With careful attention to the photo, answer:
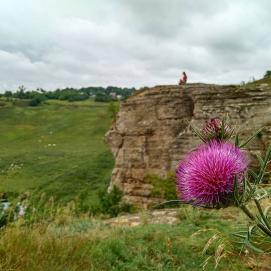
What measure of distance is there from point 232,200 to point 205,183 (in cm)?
15

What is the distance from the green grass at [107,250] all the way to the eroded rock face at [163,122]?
25.6ft

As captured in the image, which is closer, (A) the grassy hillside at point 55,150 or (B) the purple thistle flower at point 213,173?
(B) the purple thistle flower at point 213,173

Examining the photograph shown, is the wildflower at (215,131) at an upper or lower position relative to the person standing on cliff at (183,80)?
lower

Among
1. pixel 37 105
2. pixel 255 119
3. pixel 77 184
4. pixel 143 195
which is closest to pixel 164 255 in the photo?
pixel 255 119

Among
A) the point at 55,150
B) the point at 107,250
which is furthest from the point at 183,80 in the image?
the point at 55,150

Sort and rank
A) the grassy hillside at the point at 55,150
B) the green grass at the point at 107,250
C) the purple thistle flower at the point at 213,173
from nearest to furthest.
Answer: the purple thistle flower at the point at 213,173
the green grass at the point at 107,250
the grassy hillside at the point at 55,150

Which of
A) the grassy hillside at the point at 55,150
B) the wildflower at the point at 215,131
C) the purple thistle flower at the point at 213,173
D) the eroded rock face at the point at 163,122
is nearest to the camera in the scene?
the purple thistle flower at the point at 213,173

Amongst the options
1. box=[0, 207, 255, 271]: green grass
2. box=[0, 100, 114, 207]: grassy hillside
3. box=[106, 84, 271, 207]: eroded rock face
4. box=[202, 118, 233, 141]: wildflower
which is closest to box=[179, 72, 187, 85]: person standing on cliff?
box=[106, 84, 271, 207]: eroded rock face

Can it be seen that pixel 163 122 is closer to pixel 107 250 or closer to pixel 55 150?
pixel 107 250

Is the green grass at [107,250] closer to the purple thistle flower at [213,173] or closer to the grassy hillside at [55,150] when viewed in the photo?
the purple thistle flower at [213,173]

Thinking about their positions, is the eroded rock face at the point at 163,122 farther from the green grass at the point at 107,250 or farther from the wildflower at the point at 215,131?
the wildflower at the point at 215,131

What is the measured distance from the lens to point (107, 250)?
21.7ft

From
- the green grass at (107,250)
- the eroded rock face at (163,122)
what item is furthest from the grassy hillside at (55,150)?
the green grass at (107,250)

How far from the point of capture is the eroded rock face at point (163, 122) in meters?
15.3
